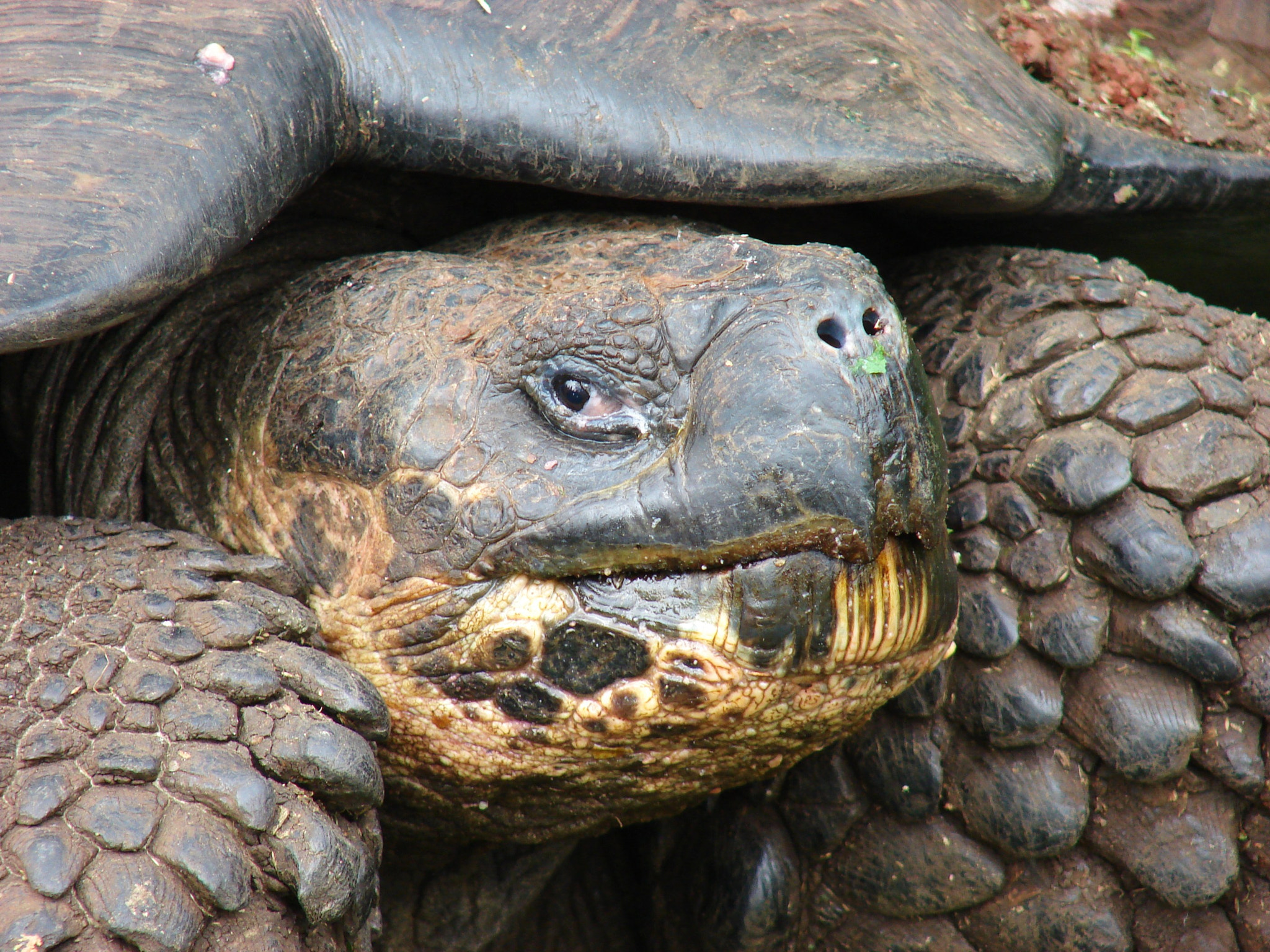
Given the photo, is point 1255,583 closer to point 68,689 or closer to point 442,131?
point 442,131

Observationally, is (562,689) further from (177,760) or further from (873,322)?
(873,322)

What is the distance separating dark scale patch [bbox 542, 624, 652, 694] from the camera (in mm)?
1251

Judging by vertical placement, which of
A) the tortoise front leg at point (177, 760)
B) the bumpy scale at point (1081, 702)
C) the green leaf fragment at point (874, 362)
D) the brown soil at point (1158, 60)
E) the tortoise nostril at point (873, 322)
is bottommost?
the bumpy scale at point (1081, 702)

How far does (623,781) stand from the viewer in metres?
1.38

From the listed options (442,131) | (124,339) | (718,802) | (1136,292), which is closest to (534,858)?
(718,802)

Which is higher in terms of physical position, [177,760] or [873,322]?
[873,322]

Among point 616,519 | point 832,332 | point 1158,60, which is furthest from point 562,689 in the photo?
point 1158,60

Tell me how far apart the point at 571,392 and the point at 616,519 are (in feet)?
0.58

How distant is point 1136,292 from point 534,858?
1.44 m

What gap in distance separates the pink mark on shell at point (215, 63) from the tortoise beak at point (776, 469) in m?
0.68

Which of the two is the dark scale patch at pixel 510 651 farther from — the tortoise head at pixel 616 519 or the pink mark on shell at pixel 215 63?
the pink mark on shell at pixel 215 63

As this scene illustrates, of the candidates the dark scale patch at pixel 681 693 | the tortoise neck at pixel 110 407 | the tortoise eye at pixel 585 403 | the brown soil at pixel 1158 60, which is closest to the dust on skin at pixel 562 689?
the dark scale patch at pixel 681 693

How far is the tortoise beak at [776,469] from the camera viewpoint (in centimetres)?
119

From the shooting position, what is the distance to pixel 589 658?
1.26m
